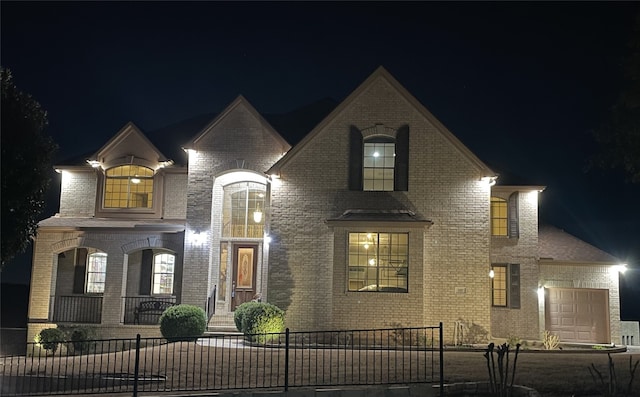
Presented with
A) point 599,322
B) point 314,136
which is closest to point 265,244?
point 314,136

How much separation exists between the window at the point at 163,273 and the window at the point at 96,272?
1947 mm

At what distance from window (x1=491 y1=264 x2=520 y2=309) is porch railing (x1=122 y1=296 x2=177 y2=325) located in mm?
11924

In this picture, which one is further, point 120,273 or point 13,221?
point 120,273

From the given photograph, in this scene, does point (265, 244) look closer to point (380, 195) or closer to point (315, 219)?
point (315, 219)

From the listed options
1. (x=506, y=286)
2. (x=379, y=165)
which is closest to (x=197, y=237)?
(x=379, y=165)

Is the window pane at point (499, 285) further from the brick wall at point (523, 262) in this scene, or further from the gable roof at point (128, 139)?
the gable roof at point (128, 139)

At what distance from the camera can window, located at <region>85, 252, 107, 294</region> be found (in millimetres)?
25859

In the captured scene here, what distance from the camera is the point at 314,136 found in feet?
75.9

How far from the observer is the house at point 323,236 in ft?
72.0

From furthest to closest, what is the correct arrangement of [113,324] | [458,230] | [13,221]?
[113,324] → [458,230] → [13,221]

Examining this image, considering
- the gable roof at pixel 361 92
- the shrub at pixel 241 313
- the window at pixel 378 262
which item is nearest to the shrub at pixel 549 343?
the window at pixel 378 262

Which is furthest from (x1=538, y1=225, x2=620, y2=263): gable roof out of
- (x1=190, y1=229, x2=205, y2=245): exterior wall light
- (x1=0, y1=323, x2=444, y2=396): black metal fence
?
(x1=190, y1=229, x2=205, y2=245): exterior wall light

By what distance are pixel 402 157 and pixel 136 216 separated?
1068 centimetres

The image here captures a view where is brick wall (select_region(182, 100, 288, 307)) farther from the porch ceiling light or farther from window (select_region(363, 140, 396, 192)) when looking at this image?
window (select_region(363, 140, 396, 192))
